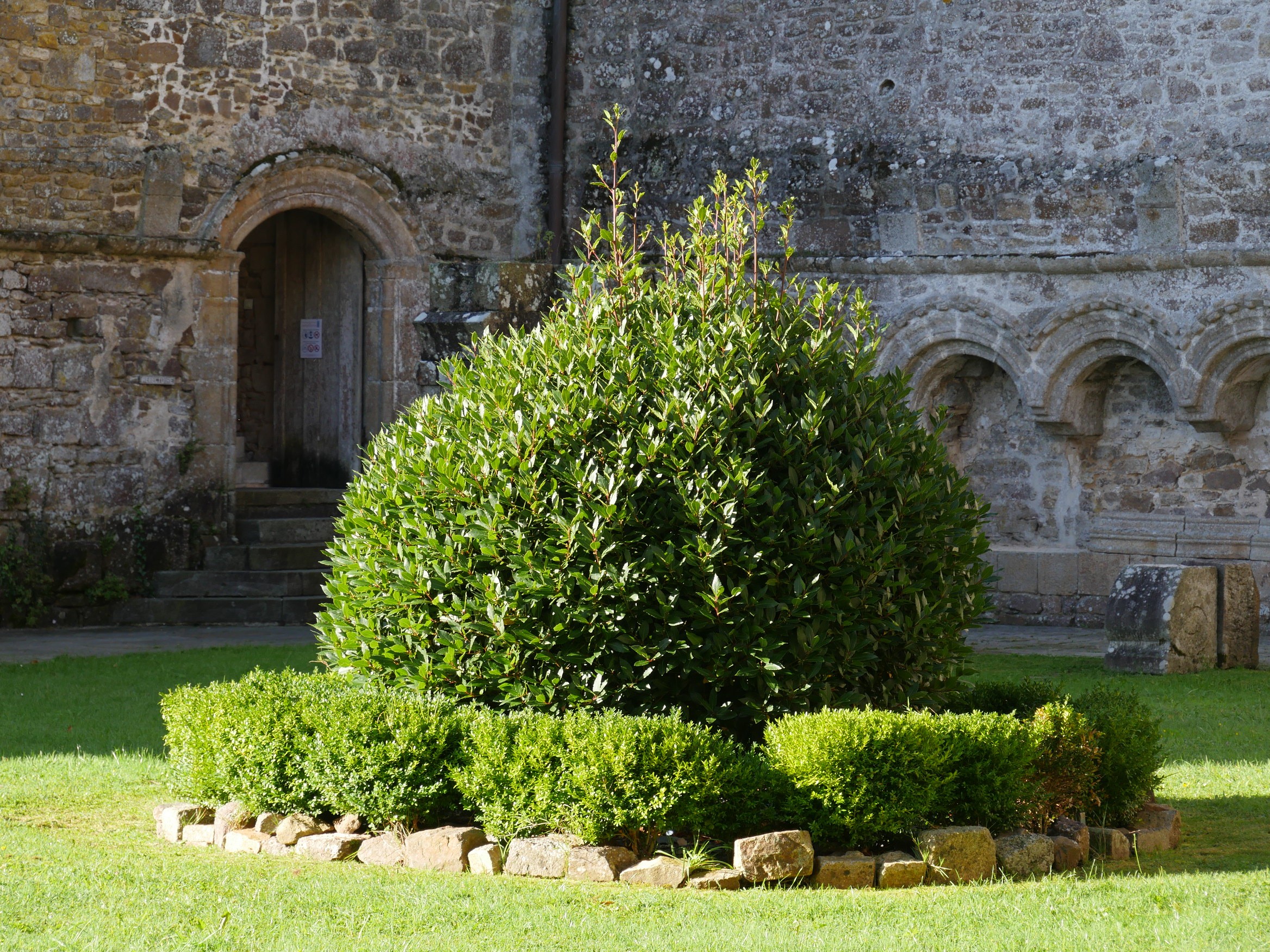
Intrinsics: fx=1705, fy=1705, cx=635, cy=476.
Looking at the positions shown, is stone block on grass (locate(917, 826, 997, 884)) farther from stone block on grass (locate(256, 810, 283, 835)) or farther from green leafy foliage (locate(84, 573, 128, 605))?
green leafy foliage (locate(84, 573, 128, 605))

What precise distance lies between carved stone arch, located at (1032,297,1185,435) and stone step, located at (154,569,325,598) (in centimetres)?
579

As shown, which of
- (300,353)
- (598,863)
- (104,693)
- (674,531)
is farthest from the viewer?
(300,353)

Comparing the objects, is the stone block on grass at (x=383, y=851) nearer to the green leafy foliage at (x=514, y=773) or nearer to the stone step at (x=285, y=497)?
the green leafy foliage at (x=514, y=773)

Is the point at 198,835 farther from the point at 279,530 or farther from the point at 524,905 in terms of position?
the point at 279,530

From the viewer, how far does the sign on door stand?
15.5 m

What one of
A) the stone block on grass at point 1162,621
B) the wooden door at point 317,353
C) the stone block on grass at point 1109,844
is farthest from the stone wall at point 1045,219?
the stone block on grass at point 1109,844

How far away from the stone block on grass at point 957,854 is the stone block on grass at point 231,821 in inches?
88.7

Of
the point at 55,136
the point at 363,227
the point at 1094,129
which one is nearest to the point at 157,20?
the point at 55,136

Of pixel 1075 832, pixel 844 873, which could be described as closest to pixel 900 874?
pixel 844 873

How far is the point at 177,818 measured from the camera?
230 inches

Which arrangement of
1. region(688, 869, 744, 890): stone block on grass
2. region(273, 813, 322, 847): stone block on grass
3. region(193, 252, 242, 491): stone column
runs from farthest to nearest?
region(193, 252, 242, 491): stone column → region(273, 813, 322, 847): stone block on grass → region(688, 869, 744, 890): stone block on grass

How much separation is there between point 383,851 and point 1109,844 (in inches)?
93.1

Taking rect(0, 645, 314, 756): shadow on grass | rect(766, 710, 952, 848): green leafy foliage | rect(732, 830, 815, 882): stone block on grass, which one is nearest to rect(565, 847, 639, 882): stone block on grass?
rect(732, 830, 815, 882): stone block on grass

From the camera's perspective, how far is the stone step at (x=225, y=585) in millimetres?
12914
